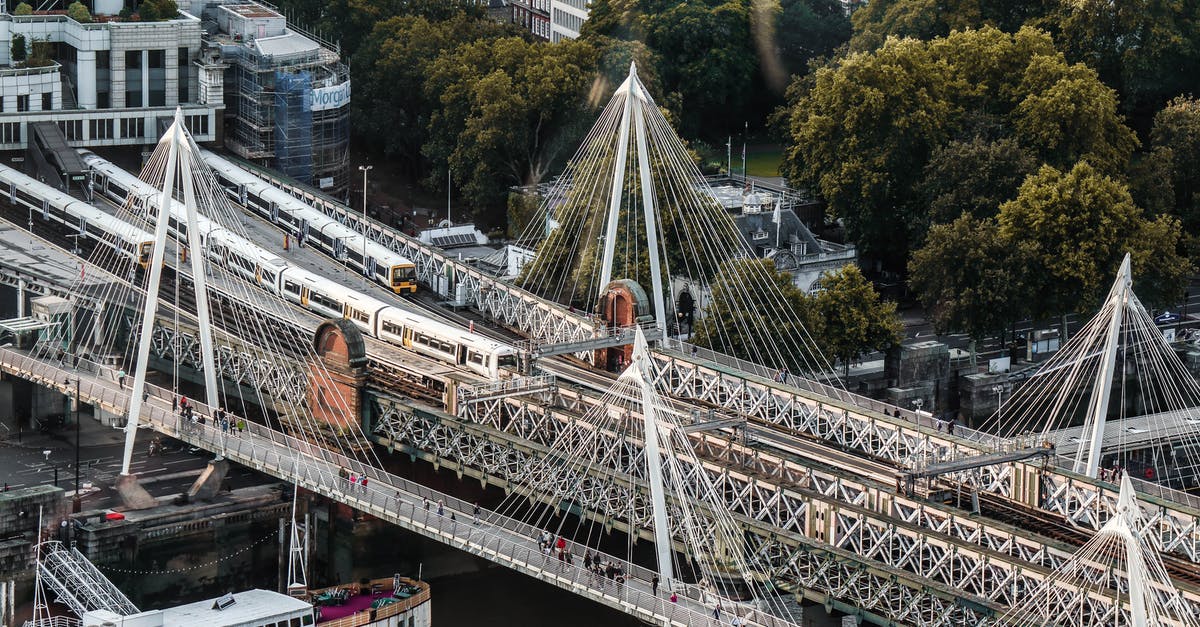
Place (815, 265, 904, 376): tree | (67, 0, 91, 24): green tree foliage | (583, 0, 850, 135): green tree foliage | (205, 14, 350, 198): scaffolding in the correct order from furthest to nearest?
(583, 0, 850, 135): green tree foliage → (205, 14, 350, 198): scaffolding → (67, 0, 91, 24): green tree foliage → (815, 265, 904, 376): tree

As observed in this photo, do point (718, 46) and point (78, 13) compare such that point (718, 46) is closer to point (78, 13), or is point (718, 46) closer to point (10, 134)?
point (78, 13)

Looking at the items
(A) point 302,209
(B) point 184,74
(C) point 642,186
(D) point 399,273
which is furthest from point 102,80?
(C) point 642,186

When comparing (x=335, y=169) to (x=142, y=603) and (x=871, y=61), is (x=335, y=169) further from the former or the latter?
(x=142, y=603)

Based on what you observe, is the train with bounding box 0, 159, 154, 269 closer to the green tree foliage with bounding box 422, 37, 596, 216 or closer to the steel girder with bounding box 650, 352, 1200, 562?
the green tree foliage with bounding box 422, 37, 596, 216

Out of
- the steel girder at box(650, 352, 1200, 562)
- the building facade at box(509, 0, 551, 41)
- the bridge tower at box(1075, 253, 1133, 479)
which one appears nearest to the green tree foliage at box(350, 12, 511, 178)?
the building facade at box(509, 0, 551, 41)

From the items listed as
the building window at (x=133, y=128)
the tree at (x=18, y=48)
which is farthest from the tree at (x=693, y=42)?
the tree at (x=18, y=48)

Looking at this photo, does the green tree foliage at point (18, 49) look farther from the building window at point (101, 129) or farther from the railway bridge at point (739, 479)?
the railway bridge at point (739, 479)
